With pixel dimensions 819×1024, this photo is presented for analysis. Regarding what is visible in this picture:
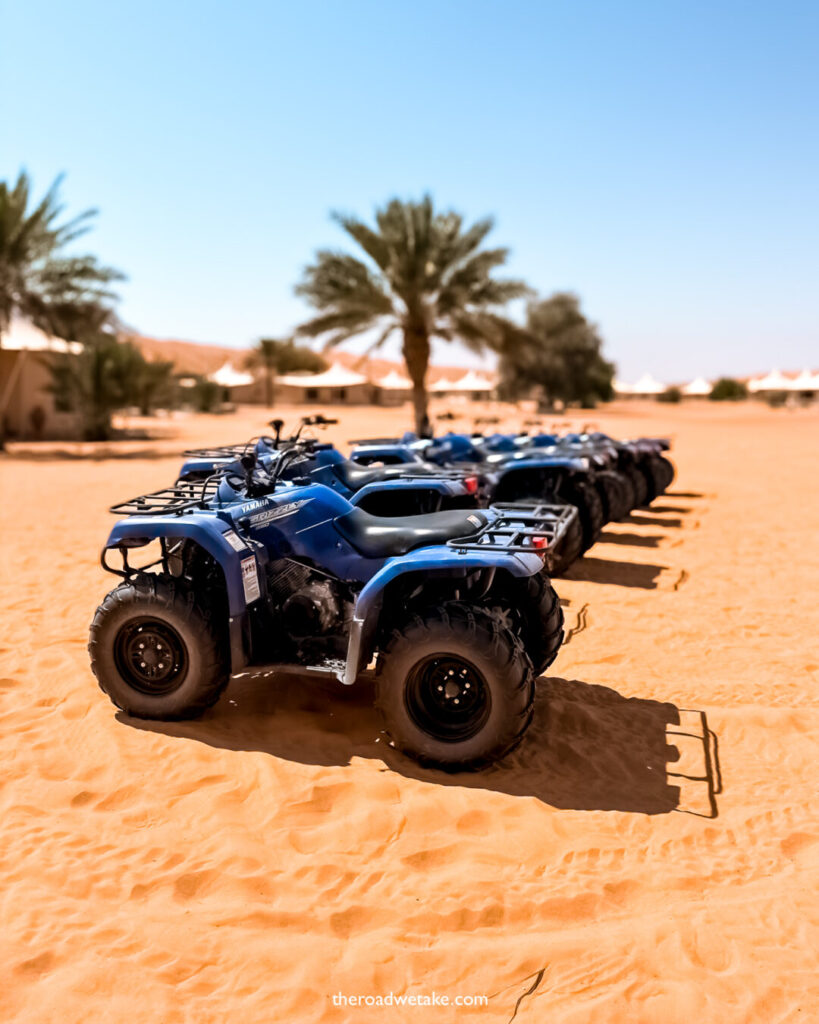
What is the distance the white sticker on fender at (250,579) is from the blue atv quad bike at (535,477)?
394cm

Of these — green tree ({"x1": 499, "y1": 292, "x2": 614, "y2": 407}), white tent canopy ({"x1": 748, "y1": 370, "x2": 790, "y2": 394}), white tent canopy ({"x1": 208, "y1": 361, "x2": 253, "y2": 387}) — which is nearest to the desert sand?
green tree ({"x1": 499, "y1": 292, "x2": 614, "y2": 407})

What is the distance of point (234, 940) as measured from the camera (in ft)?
9.62

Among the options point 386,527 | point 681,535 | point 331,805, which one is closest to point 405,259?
point 681,535

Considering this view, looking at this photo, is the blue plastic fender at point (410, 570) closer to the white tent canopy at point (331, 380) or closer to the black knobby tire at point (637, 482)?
the black knobby tire at point (637, 482)

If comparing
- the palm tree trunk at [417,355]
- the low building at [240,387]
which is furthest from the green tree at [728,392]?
the palm tree trunk at [417,355]

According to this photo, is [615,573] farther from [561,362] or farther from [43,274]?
[561,362]

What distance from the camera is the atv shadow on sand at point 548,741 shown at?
12.9 feet

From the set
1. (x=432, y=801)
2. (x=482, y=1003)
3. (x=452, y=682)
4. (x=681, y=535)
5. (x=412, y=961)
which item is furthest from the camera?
(x=681, y=535)

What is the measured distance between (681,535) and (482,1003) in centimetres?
850

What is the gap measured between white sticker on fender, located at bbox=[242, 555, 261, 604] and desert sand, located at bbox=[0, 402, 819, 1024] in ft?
2.29

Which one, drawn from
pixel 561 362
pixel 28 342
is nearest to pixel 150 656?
pixel 28 342

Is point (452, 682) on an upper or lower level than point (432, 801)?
upper

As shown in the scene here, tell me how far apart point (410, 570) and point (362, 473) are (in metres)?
3.42

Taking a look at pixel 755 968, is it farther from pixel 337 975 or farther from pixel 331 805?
pixel 331 805
